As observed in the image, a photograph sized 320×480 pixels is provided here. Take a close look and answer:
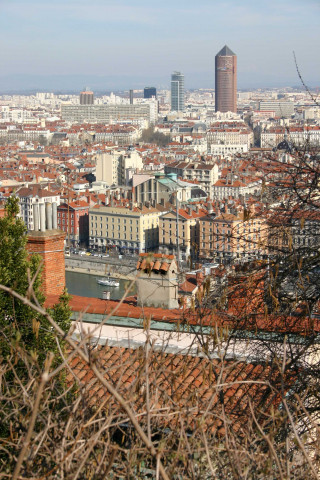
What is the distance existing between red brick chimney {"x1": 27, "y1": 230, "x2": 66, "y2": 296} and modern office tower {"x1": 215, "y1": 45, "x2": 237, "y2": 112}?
195 feet

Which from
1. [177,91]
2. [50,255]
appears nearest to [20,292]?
[50,255]

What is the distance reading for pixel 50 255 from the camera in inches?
102

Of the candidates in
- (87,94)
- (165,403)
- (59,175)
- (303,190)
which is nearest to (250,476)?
(165,403)

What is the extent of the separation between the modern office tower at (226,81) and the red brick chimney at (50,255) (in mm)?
59298

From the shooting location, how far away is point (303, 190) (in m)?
1.63

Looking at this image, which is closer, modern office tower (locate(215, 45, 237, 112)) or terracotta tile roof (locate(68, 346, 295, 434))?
terracotta tile roof (locate(68, 346, 295, 434))

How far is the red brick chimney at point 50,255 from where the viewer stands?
8.39 ft

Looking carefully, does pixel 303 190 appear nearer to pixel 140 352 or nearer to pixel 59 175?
pixel 140 352

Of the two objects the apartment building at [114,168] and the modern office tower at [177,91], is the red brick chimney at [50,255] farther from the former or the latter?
the modern office tower at [177,91]

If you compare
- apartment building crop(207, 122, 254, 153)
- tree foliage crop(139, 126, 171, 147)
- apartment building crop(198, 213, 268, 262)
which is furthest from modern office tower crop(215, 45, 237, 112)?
apartment building crop(198, 213, 268, 262)

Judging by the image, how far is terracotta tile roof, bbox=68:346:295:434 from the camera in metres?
1.00

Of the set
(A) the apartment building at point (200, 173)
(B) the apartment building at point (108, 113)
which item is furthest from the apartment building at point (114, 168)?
(B) the apartment building at point (108, 113)

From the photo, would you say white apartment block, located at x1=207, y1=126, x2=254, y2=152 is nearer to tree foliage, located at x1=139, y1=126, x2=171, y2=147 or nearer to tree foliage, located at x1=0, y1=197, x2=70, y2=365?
tree foliage, located at x1=139, y1=126, x2=171, y2=147

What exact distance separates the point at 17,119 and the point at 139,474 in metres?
58.3
